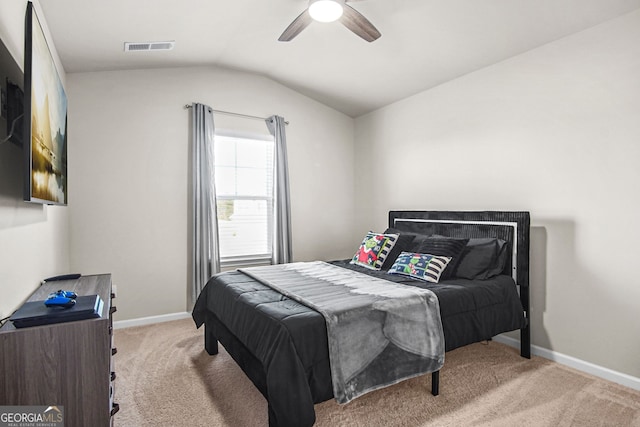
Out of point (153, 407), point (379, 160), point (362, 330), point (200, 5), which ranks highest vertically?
point (200, 5)

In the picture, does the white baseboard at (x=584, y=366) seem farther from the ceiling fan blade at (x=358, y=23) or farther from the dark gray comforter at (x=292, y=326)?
the ceiling fan blade at (x=358, y=23)

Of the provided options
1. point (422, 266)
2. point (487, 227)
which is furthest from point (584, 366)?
point (422, 266)

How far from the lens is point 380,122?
4.72 m

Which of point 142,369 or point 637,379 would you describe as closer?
point 637,379

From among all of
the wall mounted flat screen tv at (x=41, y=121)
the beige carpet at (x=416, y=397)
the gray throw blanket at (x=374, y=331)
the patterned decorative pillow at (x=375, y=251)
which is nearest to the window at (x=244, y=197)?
the patterned decorative pillow at (x=375, y=251)

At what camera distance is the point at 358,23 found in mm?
2516

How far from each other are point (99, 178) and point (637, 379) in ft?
16.0

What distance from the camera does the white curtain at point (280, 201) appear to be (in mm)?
4422

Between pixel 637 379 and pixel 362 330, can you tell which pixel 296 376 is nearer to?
pixel 362 330

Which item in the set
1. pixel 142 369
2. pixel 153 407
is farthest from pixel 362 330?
pixel 142 369

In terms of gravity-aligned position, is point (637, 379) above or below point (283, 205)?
below

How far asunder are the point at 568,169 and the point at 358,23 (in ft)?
6.64

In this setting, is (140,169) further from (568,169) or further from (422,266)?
(568,169)

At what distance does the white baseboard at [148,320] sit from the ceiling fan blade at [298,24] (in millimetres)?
3084
